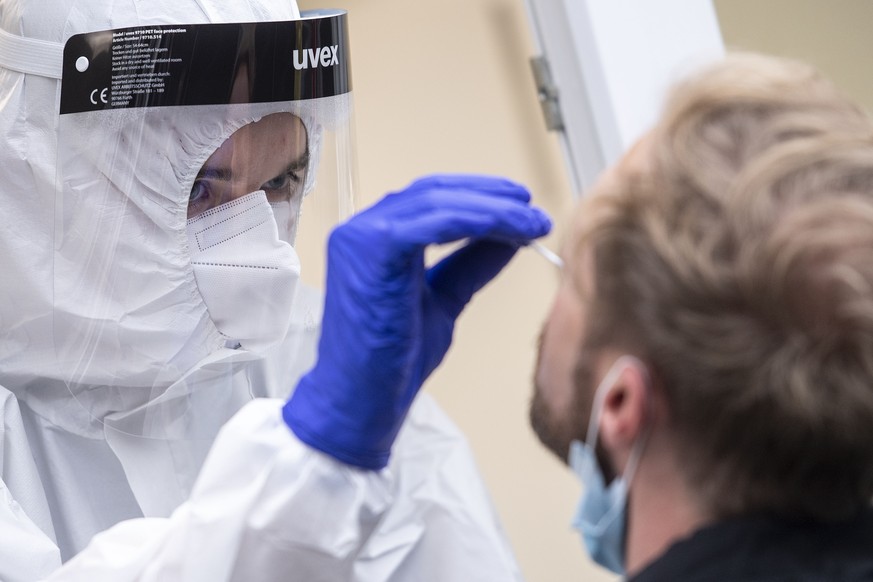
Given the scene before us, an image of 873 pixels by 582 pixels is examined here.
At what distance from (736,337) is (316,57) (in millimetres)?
751

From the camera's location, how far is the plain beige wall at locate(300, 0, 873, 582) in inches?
74.5

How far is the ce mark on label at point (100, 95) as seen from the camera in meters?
1.14

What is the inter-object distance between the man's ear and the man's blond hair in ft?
0.05

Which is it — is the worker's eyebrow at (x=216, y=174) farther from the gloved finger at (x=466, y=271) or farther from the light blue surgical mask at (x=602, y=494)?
the light blue surgical mask at (x=602, y=494)

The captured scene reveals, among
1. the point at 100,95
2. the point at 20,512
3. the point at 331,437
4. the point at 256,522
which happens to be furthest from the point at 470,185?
the point at 20,512

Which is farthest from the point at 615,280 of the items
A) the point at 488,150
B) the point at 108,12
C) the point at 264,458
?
the point at 488,150

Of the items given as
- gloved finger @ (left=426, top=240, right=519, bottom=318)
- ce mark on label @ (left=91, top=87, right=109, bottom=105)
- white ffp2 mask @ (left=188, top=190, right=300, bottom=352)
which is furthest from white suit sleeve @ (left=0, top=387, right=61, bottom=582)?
gloved finger @ (left=426, top=240, right=519, bottom=318)

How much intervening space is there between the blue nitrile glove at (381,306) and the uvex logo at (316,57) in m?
0.35

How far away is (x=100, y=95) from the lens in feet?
3.73

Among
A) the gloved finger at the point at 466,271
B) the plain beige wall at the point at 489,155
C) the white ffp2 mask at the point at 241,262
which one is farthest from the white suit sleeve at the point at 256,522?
the plain beige wall at the point at 489,155

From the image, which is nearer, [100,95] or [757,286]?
[757,286]

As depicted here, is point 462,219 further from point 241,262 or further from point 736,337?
point 241,262

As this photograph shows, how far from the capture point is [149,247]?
117 cm

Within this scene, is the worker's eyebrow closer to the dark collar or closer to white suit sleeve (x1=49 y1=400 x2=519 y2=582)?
white suit sleeve (x1=49 y1=400 x2=519 y2=582)
